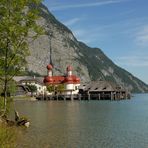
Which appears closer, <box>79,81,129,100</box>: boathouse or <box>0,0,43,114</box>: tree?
<box>0,0,43,114</box>: tree

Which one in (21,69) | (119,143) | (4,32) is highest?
(4,32)

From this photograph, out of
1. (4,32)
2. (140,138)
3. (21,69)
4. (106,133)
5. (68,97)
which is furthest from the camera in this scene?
(68,97)

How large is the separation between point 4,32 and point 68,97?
14513 cm

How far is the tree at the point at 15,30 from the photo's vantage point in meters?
37.2

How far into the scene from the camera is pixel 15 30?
36.9 m

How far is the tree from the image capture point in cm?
3719

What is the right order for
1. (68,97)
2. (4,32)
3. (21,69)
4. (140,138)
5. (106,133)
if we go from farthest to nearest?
(68,97)
(106,133)
(140,138)
(21,69)
(4,32)

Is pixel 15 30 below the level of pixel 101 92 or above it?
above

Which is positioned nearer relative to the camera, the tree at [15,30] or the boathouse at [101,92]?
the tree at [15,30]

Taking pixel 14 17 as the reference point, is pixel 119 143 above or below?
below

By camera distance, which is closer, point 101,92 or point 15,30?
point 15,30

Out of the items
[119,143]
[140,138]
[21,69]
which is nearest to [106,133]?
[140,138]

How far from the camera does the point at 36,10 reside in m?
38.3

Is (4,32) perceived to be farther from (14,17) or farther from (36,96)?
(36,96)
